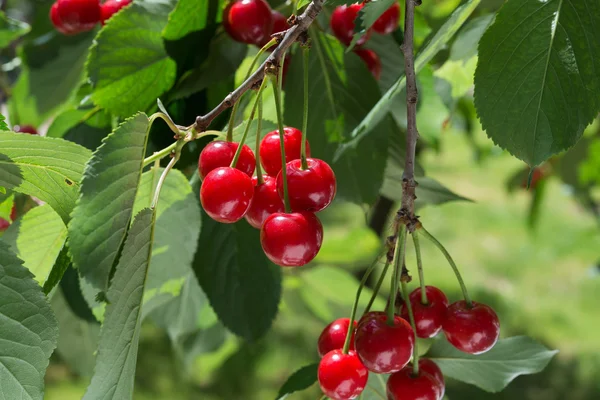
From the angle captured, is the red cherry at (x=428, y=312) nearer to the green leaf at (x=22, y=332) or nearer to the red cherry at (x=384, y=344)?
the red cherry at (x=384, y=344)

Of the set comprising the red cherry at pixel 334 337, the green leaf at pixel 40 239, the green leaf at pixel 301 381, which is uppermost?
the green leaf at pixel 40 239

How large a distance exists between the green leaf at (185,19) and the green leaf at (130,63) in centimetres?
3

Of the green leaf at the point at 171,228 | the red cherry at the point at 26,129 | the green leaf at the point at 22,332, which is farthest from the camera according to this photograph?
the red cherry at the point at 26,129

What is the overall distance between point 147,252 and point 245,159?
147 mm

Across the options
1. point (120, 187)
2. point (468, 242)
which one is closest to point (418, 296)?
point (120, 187)

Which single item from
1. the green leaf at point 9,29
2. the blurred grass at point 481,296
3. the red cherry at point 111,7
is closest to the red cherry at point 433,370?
the red cherry at point 111,7

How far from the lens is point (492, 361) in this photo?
34.7 inches

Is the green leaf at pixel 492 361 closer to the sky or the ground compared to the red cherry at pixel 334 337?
closer to the ground

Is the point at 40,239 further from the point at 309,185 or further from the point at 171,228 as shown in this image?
the point at 309,185

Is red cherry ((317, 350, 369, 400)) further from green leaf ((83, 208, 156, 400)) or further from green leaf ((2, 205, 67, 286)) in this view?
green leaf ((2, 205, 67, 286))

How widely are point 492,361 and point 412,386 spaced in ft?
0.61

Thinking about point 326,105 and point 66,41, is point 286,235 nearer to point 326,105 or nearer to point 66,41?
point 326,105

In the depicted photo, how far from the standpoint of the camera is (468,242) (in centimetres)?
466

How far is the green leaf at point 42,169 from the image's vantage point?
0.65 meters
